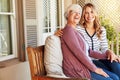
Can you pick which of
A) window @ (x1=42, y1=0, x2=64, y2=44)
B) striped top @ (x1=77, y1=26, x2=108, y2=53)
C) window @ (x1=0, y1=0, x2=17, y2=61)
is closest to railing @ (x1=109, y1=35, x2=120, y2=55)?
window @ (x1=42, y1=0, x2=64, y2=44)

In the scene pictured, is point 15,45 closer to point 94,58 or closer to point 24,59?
point 24,59

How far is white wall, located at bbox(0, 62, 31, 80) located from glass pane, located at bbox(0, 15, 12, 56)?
19 centimetres

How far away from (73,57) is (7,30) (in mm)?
944

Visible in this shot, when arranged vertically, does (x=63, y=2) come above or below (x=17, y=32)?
above

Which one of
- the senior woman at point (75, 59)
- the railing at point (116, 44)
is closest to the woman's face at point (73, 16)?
the senior woman at point (75, 59)

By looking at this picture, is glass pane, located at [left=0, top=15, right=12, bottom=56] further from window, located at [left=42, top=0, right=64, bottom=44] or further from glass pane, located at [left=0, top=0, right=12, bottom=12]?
window, located at [left=42, top=0, right=64, bottom=44]

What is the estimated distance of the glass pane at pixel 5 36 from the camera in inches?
95.7

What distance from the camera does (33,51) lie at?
194 cm

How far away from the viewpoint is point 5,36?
8.18ft

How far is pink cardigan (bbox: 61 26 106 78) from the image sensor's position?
6.37 feet

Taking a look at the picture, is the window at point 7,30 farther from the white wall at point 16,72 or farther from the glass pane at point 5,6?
the white wall at point 16,72

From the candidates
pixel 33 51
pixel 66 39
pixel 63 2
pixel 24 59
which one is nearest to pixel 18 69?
pixel 24 59

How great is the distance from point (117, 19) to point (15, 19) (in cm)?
336

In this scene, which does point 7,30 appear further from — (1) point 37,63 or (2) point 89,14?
(2) point 89,14
